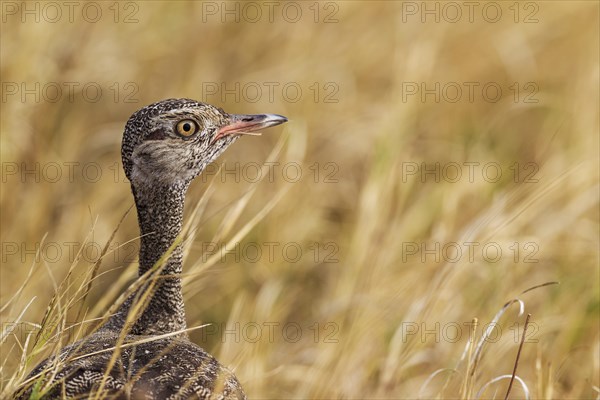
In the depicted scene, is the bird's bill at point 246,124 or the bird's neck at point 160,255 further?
the bird's bill at point 246,124

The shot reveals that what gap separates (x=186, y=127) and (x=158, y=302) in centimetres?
66

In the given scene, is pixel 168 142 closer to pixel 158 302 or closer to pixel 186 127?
pixel 186 127

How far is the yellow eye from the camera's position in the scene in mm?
3703

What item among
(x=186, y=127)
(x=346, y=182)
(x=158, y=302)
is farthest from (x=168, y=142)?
(x=346, y=182)

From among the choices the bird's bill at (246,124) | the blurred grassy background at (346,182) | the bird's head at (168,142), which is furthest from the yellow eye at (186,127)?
the blurred grassy background at (346,182)

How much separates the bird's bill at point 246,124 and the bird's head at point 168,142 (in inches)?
2.3

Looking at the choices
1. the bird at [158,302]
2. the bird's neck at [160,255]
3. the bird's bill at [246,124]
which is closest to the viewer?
the bird at [158,302]

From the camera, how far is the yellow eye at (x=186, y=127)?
370 centimetres

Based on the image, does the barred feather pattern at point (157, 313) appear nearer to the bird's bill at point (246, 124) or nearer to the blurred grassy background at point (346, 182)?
the bird's bill at point (246, 124)

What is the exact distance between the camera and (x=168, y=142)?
367 cm

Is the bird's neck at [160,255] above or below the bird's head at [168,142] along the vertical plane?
below

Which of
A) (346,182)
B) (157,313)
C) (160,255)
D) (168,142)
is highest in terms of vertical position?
(168,142)

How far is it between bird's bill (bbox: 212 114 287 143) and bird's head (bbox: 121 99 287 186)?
0.06 metres

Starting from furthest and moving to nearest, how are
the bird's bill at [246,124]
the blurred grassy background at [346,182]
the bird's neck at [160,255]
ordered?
the blurred grassy background at [346,182], the bird's bill at [246,124], the bird's neck at [160,255]
